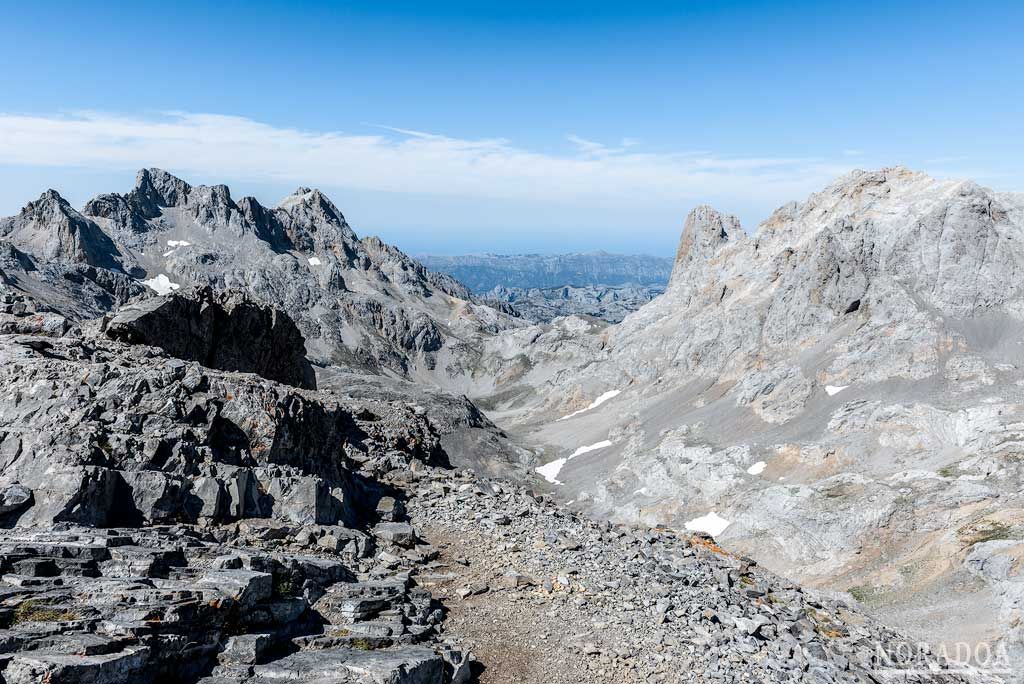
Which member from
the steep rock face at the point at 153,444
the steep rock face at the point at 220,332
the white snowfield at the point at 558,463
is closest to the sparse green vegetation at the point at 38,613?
the steep rock face at the point at 153,444

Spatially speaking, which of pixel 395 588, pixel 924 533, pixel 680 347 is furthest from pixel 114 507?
pixel 680 347

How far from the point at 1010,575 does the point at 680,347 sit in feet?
270

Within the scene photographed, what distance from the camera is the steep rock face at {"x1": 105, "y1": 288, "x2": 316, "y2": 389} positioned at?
60.3 metres

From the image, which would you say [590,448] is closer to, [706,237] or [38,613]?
[38,613]

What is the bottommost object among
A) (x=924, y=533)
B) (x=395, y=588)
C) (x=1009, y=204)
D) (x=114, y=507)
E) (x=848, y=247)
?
(x=924, y=533)

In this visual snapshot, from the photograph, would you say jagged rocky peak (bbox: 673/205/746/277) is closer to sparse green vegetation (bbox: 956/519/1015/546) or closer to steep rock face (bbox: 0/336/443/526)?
sparse green vegetation (bbox: 956/519/1015/546)

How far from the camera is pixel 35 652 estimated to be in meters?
12.7

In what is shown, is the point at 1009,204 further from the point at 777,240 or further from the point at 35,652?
the point at 35,652

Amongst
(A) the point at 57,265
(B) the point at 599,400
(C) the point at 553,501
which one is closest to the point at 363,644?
(C) the point at 553,501

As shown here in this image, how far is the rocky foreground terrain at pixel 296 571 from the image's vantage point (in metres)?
15.6

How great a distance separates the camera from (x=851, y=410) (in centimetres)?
8000

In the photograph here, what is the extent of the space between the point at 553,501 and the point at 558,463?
38.6 m

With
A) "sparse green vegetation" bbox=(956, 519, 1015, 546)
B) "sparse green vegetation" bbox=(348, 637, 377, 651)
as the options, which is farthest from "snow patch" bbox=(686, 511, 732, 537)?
"sparse green vegetation" bbox=(348, 637, 377, 651)

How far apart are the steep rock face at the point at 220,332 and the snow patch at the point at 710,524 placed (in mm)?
51706
